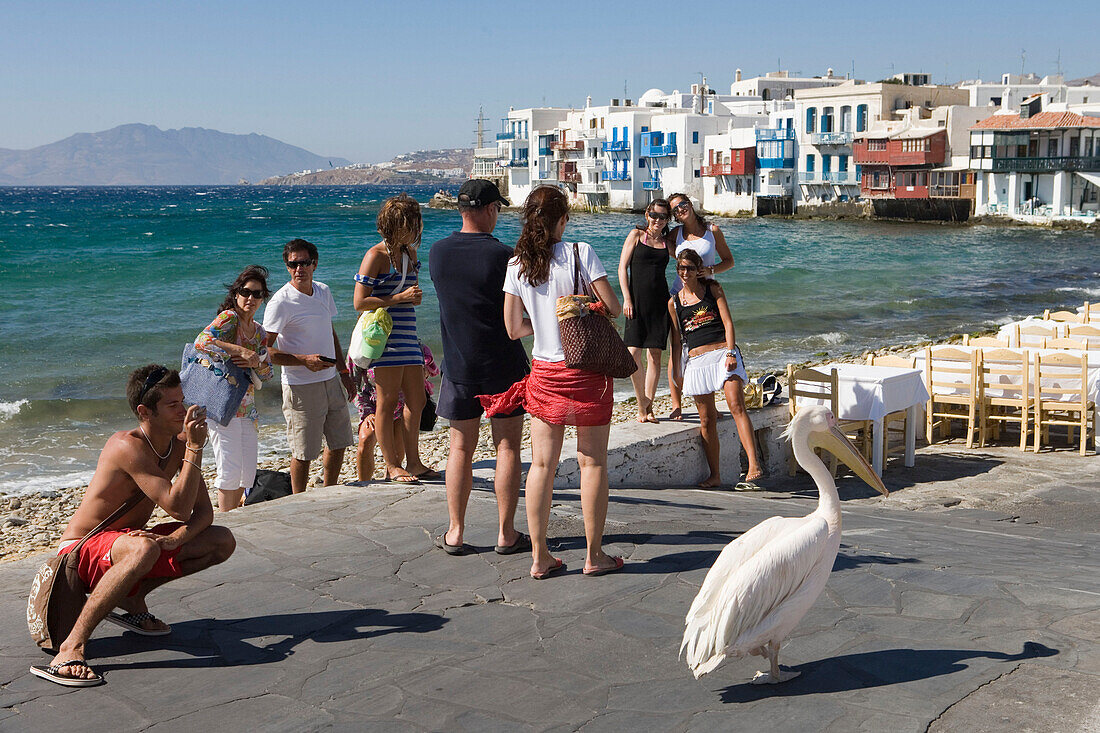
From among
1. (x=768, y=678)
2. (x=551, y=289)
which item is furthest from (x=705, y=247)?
(x=768, y=678)

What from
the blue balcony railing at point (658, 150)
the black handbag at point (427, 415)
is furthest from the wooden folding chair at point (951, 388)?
the blue balcony railing at point (658, 150)

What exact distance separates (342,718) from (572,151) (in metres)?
85.0

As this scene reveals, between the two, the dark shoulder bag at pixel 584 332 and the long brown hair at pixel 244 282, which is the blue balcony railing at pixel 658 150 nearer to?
the long brown hair at pixel 244 282

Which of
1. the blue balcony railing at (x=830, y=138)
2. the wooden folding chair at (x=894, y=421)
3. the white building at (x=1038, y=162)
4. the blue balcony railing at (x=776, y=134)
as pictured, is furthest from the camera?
the blue balcony railing at (x=776, y=134)

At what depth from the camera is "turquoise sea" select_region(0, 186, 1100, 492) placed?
14.4m

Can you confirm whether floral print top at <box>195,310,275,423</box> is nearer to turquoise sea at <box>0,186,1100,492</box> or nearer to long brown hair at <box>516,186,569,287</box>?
long brown hair at <box>516,186,569,287</box>

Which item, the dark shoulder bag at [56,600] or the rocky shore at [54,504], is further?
the rocky shore at [54,504]

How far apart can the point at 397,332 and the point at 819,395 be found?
343 cm

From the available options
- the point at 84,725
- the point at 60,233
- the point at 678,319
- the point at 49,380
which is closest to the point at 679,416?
the point at 678,319

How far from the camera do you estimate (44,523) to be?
352 inches

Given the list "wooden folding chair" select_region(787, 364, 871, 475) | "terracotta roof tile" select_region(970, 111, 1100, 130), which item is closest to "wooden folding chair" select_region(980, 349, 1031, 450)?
"wooden folding chair" select_region(787, 364, 871, 475)

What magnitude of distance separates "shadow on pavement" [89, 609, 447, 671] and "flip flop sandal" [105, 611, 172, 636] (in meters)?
0.03

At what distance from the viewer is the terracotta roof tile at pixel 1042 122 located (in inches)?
2253

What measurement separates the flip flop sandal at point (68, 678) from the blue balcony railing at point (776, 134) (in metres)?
71.2
